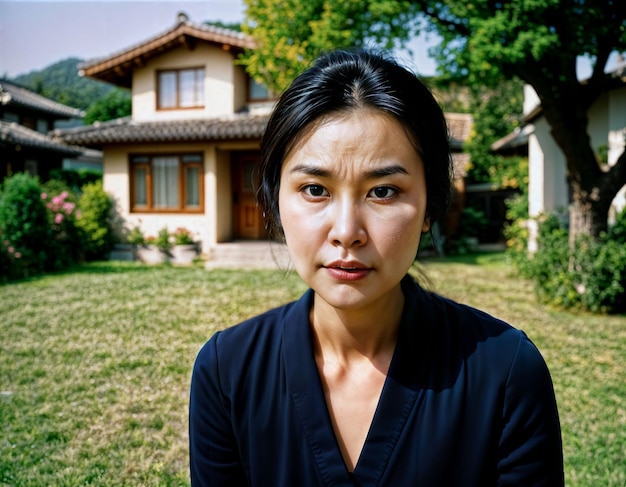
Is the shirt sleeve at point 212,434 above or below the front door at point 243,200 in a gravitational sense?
below

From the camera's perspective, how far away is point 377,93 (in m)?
1.27

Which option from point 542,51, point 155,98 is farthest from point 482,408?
point 155,98

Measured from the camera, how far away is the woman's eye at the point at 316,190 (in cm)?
129

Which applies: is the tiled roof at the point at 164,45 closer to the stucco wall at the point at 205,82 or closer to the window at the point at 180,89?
the stucco wall at the point at 205,82

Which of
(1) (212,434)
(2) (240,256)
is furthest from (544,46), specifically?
(2) (240,256)

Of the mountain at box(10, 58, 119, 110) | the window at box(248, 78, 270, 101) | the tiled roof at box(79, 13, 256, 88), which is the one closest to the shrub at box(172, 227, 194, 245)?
the window at box(248, 78, 270, 101)

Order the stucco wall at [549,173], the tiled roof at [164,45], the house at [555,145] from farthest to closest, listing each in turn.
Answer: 1. the tiled roof at [164,45]
2. the stucco wall at [549,173]
3. the house at [555,145]

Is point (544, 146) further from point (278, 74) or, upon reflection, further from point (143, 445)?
point (143, 445)

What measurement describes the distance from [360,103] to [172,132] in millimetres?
12925

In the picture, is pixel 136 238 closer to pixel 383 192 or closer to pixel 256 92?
pixel 256 92

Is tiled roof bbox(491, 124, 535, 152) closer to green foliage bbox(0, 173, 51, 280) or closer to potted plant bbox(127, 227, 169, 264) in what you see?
potted plant bbox(127, 227, 169, 264)

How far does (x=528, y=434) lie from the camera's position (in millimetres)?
1272

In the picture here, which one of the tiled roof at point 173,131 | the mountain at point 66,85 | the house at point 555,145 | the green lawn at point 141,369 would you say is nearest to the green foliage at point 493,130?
the house at point 555,145

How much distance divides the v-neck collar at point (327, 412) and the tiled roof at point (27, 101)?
76.5 feet
